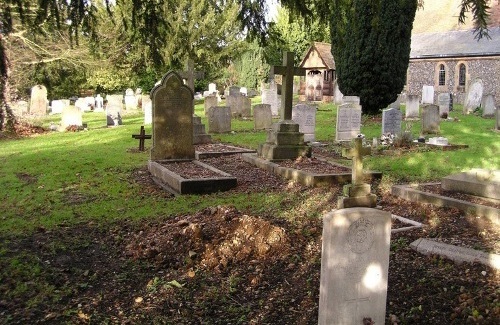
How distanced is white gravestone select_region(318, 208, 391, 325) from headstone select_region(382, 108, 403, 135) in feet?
37.6

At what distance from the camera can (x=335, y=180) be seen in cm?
863

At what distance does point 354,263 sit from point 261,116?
14309 millimetres

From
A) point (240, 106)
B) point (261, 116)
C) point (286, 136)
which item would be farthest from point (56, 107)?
point (286, 136)

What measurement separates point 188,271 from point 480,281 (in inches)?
108

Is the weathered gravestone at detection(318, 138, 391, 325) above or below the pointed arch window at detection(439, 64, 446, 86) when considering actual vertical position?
below

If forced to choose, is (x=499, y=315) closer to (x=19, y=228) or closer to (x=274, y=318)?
(x=274, y=318)

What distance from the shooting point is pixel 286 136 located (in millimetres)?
10531

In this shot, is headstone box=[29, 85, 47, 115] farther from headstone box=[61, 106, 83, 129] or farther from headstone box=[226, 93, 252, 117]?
headstone box=[226, 93, 252, 117]

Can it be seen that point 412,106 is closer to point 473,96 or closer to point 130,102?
point 473,96

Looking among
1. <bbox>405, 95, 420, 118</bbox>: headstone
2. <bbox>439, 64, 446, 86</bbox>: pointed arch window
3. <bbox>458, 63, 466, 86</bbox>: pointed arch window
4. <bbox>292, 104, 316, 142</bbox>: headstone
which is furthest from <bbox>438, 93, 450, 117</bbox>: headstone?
<bbox>439, 64, 446, 86</bbox>: pointed arch window

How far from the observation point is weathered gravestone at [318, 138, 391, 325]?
3.45m

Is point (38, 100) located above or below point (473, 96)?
below

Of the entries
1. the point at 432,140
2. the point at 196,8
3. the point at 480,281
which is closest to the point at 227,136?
the point at 432,140

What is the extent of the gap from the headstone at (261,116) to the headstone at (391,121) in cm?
478
